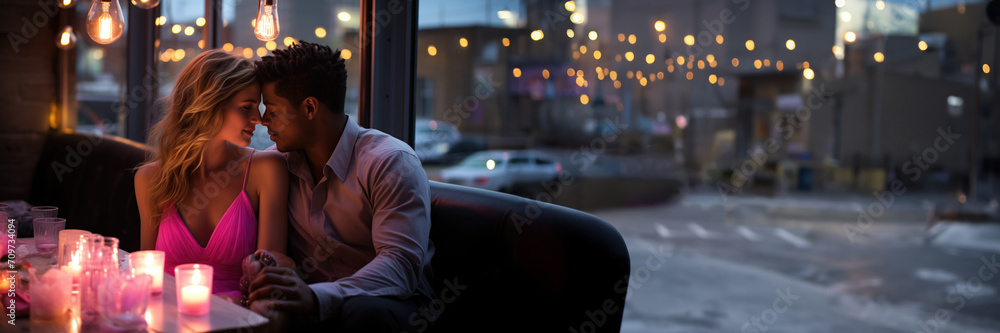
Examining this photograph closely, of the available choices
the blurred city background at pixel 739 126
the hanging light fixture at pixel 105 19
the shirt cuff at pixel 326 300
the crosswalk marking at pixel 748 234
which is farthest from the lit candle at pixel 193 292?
the crosswalk marking at pixel 748 234

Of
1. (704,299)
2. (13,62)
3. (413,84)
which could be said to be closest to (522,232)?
(413,84)

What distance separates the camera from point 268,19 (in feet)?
7.11

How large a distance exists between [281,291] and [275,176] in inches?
22.2

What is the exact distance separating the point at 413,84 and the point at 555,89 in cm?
1581

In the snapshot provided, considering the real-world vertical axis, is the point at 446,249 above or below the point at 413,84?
below

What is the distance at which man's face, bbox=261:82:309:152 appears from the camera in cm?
185

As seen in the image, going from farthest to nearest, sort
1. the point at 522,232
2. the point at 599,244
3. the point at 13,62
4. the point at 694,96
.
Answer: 1. the point at 694,96
2. the point at 13,62
3. the point at 522,232
4. the point at 599,244

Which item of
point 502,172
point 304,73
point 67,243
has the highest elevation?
point 304,73

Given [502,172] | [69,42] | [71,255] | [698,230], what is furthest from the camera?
[502,172]

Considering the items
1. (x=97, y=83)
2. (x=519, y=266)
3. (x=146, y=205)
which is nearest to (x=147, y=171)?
(x=146, y=205)

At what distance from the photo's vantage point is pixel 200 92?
1938 mm

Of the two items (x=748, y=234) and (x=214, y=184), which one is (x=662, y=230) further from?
(x=214, y=184)

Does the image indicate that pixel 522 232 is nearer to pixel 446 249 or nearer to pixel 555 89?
pixel 446 249

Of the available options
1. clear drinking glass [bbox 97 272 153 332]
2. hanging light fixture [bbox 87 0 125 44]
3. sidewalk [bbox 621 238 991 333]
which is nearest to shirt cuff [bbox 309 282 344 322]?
clear drinking glass [bbox 97 272 153 332]
